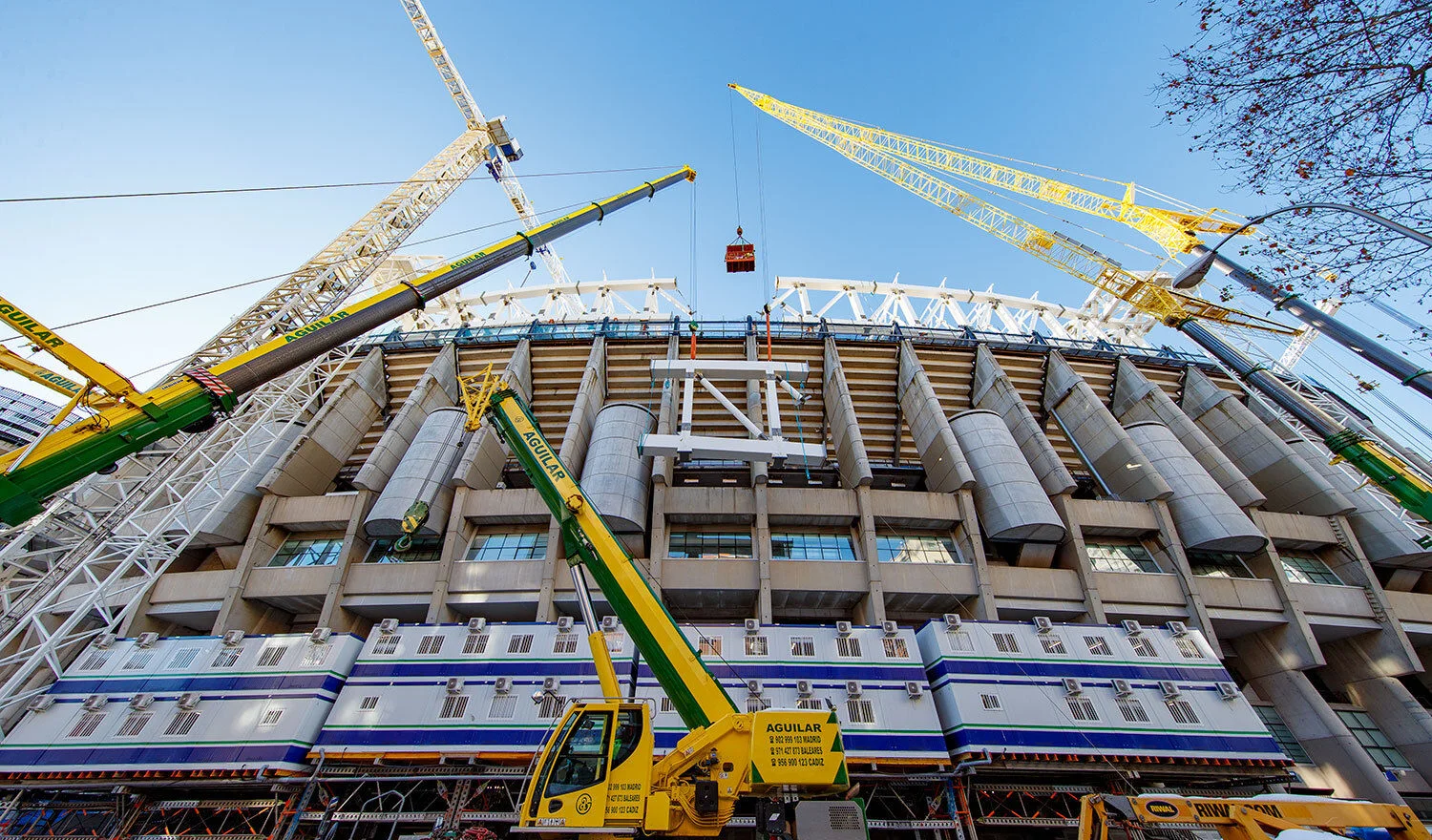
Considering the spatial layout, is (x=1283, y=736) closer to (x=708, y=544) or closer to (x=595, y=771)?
(x=708, y=544)

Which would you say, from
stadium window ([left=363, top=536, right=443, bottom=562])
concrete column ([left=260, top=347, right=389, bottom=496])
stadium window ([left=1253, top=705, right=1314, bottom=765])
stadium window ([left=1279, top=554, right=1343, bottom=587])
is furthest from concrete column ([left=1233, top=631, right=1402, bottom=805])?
concrete column ([left=260, top=347, right=389, bottom=496])

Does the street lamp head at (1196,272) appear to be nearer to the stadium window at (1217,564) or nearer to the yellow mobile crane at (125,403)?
the yellow mobile crane at (125,403)

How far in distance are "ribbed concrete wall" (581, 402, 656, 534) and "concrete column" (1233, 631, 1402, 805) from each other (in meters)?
33.2

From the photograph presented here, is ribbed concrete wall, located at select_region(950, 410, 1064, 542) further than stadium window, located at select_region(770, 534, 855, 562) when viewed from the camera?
No

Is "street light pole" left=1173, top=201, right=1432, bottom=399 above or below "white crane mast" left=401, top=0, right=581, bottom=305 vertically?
below

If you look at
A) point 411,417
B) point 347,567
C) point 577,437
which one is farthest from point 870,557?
point 411,417

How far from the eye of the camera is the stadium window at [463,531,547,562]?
101 feet

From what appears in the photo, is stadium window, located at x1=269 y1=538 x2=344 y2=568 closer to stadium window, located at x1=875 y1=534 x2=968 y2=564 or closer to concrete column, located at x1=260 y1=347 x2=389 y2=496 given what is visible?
A: concrete column, located at x1=260 y1=347 x2=389 y2=496

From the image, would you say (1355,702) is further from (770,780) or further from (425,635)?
(425,635)

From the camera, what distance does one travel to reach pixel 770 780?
38.1 ft

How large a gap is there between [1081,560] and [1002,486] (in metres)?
5.14

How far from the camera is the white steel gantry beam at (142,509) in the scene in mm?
22719

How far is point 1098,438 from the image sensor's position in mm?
35094

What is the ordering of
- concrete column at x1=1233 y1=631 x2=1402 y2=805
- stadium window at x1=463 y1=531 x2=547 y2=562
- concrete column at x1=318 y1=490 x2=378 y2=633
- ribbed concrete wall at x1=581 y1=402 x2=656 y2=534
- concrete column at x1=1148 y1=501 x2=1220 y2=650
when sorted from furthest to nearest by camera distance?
stadium window at x1=463 y1=531 x2=547 y2=562 → ribbed concrete wall at x1=581 y1=402 x2=656 y2=534 → concrete column at x1=1148 y1=501 x2=1220 y2=650 → concrete column at x1=318 y1=490 x2=378 y2=633 → concrete column at x1=1233 y1=631 x2=1402 y2=805
